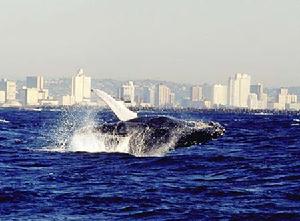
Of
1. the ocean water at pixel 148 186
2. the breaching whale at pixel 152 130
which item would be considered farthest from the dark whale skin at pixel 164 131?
the ocean water at pixel 148 186

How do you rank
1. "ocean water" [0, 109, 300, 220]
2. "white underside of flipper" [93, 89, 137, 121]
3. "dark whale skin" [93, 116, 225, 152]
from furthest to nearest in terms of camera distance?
1. "white underside of flipper" [93, 89, 137, 121]
2. "dark whale skin" [93, 116, 225, 152]
3. "ocean water" [0, 109, 300, 220]

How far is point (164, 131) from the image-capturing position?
34.9 metres

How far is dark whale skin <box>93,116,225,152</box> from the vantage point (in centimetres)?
3459

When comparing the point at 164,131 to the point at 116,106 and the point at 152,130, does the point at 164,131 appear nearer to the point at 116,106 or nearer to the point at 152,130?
the point at 152,130

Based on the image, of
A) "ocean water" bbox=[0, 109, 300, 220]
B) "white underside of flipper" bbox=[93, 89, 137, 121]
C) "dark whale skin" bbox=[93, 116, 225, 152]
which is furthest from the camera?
"white underside of flipper" bbox=[93, 89, 137, 121]

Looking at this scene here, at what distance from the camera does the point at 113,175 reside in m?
27.6

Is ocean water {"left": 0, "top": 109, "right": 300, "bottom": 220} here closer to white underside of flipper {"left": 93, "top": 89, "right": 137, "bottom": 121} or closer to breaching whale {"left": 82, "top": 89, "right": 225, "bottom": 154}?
breaching whale {"left": 82, "top": 89, "right": 225, "bottom": 154}

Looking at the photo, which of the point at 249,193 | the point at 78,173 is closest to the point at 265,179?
the point at 249,193

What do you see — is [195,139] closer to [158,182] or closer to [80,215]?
[158,182]

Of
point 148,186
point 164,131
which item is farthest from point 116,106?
point 148,186

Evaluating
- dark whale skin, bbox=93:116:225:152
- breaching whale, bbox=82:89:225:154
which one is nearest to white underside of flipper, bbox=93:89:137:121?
breaching whale, bbox=82:89:225:154

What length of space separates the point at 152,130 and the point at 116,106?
2.19 meters

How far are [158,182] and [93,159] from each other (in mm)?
9319

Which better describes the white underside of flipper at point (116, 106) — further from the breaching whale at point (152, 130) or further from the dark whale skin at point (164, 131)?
the dark whale skin at point (164, 131)
